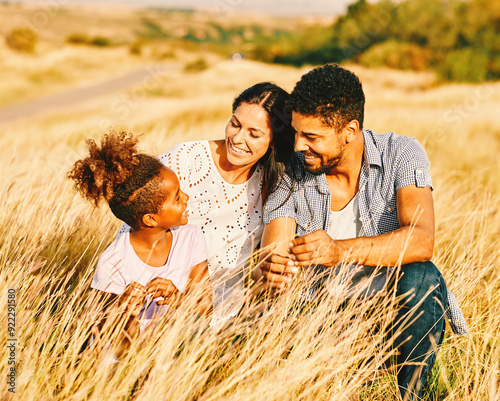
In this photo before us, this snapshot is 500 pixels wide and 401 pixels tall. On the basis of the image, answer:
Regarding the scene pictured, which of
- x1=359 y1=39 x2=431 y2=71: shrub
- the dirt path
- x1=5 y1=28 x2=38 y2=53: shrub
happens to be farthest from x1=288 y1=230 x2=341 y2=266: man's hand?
x1=5 y1=28 x2=38 y2=53: shrub

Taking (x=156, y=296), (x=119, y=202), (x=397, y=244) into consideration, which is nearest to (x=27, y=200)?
(x=119, y=202)

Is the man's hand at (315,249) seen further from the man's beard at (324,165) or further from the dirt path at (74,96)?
the dirt path at (74,96)

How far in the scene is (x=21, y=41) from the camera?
31.9 m

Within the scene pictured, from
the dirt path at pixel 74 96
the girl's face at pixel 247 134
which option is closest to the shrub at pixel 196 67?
the dirt path at pixel 74 96

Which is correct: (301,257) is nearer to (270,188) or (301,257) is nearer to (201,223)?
(270,188)

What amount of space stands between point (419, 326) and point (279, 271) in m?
0.67

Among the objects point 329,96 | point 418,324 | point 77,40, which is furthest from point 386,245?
point 77,40

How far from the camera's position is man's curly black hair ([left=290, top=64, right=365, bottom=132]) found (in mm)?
2373

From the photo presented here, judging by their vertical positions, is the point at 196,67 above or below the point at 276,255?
above

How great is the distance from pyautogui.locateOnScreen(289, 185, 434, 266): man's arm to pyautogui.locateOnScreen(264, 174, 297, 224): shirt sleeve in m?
0.50

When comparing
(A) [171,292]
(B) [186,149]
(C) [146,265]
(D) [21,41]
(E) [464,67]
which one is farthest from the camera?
(D) [21,41]

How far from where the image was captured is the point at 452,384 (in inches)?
82.7

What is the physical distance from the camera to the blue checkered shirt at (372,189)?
2.40 m

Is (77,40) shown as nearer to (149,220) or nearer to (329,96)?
(329,96)
